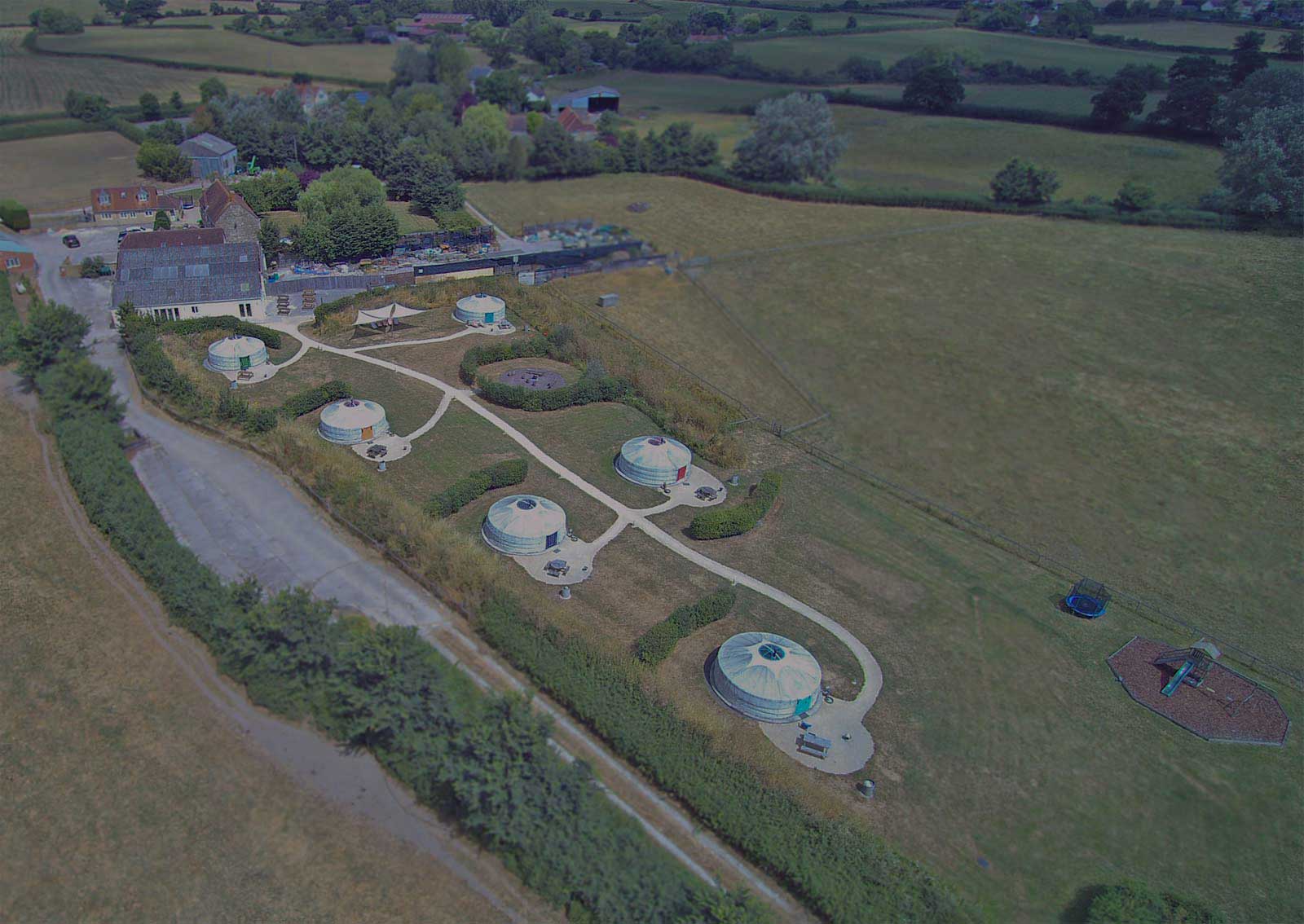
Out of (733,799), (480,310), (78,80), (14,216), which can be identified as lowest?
(78,80)

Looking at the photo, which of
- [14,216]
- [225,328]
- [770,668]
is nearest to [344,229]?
[225,328]

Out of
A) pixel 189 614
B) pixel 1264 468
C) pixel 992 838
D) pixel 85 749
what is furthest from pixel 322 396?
pixel 1264 468

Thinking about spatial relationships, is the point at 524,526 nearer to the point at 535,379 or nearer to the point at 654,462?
the point at 654,462

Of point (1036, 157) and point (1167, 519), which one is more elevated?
point (1036, 157)

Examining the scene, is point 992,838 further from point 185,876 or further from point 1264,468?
point 1264,468

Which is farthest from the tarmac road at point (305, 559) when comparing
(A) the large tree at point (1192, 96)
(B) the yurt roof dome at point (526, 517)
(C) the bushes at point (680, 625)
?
(A) the large tree at point (1192, 96)

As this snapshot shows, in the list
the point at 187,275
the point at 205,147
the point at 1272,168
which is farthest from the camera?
the point at 205,147

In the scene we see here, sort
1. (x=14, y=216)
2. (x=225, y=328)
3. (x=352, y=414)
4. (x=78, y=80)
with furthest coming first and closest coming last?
(x=78, y=80) < (x=14, y=216) < (x=225, y=328) < (x=352, y=414)
